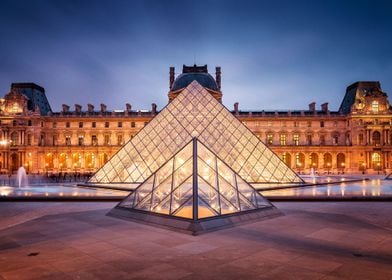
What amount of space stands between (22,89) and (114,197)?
42.6m

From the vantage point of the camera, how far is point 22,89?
156 ft

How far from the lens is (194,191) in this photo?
25.8 ft

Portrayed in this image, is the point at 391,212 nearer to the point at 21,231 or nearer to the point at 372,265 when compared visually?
the point at 372,265

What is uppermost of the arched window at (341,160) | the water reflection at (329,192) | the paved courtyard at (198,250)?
the arched window at (341,160)

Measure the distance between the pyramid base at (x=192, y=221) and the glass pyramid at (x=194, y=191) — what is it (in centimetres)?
14

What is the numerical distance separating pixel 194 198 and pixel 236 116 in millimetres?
39892

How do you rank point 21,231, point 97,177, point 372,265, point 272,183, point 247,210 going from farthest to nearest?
point 97,177
point 272,183
point 247,210
point 21,231
point 372,265

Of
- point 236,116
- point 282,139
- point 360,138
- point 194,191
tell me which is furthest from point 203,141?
point 360,138

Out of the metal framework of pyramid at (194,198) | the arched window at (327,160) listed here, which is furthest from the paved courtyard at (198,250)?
the arched window at (327,160)

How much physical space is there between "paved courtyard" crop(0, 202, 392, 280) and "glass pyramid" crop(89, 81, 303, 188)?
884 cm

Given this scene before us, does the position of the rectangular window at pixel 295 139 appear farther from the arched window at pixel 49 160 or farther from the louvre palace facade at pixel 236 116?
the arched window at pixel 49 160

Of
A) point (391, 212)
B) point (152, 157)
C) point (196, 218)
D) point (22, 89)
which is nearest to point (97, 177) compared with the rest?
point (152, 157)

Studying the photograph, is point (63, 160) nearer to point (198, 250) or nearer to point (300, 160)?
point (300, 160)

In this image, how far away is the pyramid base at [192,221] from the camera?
722 cm
